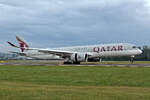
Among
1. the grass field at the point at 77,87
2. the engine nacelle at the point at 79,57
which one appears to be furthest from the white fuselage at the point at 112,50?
the grass field at the point at 77,87

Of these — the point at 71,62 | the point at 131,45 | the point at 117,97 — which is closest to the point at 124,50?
the point at 131,45

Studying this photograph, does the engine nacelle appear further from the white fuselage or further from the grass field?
the grass field

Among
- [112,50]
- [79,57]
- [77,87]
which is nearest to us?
[77,87]

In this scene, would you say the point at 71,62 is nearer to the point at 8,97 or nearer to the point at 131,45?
the point at 131,45

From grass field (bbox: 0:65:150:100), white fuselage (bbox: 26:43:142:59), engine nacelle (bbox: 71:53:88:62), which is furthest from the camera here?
engine nacelle (bbox: 71:53:88:62)

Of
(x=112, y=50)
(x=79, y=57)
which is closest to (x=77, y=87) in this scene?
(x=79, y=57)

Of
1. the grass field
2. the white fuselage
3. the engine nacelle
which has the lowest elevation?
the grass field

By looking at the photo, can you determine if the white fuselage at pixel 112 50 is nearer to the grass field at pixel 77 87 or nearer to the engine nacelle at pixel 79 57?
the engine nacelle at pixel 79 57

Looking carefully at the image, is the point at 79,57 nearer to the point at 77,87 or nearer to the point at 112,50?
the point at 112,50

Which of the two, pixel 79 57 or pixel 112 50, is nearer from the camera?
pixel 112 50

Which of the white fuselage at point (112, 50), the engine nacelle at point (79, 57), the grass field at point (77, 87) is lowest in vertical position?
the grass field at point (77, 87)

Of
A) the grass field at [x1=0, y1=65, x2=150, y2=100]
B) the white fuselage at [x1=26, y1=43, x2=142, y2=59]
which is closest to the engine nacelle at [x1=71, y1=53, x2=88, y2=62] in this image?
the white fuselage at [x1=26, y1=43, x2=142, y2=59]

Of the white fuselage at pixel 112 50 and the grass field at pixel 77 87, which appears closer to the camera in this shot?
the grass field at pixel 77 87

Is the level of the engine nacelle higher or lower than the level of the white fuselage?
lower
